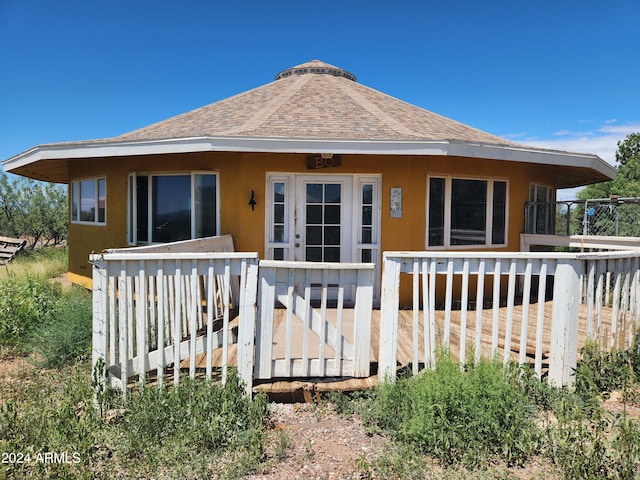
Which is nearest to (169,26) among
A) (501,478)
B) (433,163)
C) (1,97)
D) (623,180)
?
(433,163)

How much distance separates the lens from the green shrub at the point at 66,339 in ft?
15.1

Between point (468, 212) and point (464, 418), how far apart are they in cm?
521

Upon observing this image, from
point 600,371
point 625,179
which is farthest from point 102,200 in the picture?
point 625,179

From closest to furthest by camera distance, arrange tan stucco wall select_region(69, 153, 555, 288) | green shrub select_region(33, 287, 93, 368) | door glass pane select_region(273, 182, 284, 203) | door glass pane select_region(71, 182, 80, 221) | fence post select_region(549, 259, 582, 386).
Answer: fence post select_region(549, 259, 582, 386), green shrub select_region(33, 287, 93, 368), tan stucco wall select_region(69, 153, 555, 288), door glass pane select_region(273, 182, 284, 203), door glass pane select_region(71, 182, 80, 221)

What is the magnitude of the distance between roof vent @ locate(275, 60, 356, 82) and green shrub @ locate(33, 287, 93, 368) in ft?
26.7

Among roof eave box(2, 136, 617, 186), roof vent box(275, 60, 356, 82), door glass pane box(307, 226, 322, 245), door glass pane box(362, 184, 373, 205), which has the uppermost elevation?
roof vent box(275, 60, 356, 82)

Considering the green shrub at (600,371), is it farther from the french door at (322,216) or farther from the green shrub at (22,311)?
the green shrub at (22,311)

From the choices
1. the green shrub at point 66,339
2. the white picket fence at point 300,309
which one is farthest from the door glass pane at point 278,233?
the white picket fence at point 300,309

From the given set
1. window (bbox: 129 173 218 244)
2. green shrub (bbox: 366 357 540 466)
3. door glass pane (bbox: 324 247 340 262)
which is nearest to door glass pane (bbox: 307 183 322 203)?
door glass pane (bbox: 324 247 340 262)

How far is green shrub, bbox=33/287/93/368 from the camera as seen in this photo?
4617 millimetres

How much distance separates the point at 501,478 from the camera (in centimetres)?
253

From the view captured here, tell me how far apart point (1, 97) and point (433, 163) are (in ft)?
117

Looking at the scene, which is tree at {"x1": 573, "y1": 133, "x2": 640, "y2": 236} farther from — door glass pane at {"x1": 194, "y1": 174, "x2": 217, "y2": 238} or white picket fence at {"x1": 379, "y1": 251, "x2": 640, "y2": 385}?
door glass pane at {"x1": 194, "y1": 174, "x2": 217, "y2": 238}

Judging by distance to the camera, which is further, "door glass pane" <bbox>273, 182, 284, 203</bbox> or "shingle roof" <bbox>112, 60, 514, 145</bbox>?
"door glass pane" <bbox>273, 182, 284, 203</bbox>
